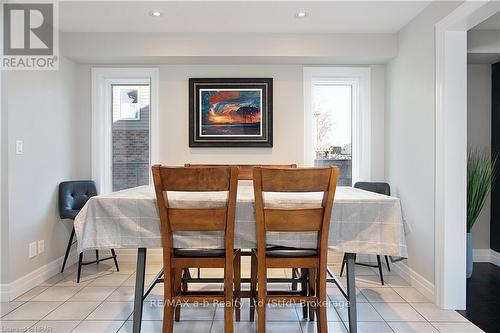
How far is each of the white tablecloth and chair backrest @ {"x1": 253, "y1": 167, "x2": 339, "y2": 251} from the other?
0.11m

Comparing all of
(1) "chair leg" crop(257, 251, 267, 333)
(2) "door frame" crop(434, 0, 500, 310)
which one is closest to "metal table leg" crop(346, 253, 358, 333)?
(1) "chair leg" crop(257, 251, 267, 333)

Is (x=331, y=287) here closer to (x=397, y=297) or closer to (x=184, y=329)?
(x=397, y=297)

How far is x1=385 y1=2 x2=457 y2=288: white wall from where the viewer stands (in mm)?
2779

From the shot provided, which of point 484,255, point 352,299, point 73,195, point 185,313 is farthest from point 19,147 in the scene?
point 484,255

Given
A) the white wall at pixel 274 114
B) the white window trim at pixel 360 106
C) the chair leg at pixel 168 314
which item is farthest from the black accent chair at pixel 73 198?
the white window trim at pixel 360 106

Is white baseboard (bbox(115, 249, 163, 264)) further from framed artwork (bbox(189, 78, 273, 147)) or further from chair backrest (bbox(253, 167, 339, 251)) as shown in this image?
chair backrest (bbox(253, 167, 339, 251))

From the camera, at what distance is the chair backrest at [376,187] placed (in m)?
3.51

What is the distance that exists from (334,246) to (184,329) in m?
1.15

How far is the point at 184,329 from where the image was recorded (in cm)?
228

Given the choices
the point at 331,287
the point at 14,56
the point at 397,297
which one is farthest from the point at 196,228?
the point at 14,56

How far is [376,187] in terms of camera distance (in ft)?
11.6

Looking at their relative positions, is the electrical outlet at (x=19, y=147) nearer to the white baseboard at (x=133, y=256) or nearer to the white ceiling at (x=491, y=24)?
the white baseboard at (x=133, y=256)

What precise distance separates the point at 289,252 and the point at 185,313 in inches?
42.2

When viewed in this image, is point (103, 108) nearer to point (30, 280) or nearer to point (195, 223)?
point (30, 280)
